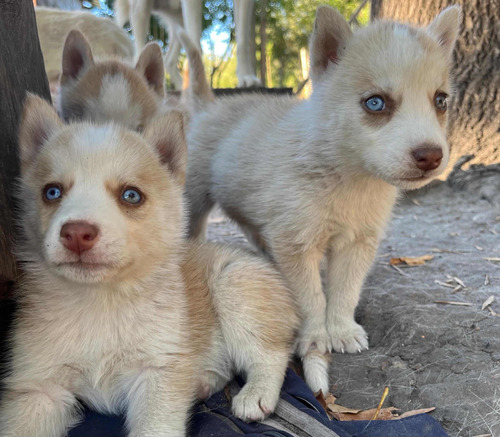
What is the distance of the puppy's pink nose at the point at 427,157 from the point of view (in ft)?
7.11

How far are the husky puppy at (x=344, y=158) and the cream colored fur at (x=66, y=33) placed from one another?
321 cm

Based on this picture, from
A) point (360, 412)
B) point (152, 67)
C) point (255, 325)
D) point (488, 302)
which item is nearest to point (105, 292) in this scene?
point (255, 325)

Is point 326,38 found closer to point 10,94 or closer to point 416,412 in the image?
point 10,94

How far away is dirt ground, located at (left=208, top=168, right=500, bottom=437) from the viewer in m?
2.17

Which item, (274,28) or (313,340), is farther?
(274,28)

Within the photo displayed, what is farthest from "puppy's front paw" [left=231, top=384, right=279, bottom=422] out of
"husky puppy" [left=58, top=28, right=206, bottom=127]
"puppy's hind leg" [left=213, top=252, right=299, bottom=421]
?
"husky puppy" [left=58, top=28, right=206, bottom=127]

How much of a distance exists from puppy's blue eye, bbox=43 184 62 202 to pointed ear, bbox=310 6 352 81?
1.56 m

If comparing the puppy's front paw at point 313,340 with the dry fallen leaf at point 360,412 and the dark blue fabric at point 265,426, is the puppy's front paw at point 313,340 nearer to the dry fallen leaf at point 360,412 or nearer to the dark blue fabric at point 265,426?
the dry fallen leaf at point 360,412

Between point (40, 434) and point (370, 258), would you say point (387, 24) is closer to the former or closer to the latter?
point (370, 258)

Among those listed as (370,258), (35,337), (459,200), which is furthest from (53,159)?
(459,200)

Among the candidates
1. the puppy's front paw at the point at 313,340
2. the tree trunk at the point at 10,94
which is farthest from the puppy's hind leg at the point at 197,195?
the tree trunk at the point at 10,94

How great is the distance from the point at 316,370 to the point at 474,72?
3.92 meters

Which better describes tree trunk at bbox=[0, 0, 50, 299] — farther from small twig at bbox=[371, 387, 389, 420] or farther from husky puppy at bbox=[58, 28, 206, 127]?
small twig at bbox=[371, 387, 389, 420]

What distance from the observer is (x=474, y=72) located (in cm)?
509
